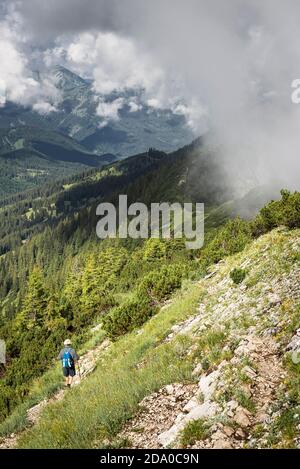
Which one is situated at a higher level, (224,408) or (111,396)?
(224,408)

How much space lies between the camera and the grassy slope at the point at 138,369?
10258 mm

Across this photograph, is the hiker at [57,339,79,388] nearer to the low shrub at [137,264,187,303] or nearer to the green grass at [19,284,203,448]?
the green grass at [19,284,203,448]

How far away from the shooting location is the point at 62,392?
1738 centimetres

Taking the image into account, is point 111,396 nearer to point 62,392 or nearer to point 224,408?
point 224,408

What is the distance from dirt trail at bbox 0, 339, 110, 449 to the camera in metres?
13.7

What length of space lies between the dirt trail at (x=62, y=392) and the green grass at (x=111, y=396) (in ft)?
4.14

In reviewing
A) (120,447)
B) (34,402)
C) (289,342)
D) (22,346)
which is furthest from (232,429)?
(22,346)

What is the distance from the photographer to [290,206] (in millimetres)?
22750

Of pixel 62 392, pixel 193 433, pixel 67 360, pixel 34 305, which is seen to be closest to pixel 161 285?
pixel 67 360

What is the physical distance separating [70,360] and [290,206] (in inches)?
565

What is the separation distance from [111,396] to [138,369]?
2374 mm

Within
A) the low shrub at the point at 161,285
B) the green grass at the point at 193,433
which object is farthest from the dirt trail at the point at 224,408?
the low shrub at the point at 161,285

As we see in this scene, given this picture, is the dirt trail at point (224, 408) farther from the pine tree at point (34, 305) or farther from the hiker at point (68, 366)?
the pine tree at point (34, 305)
